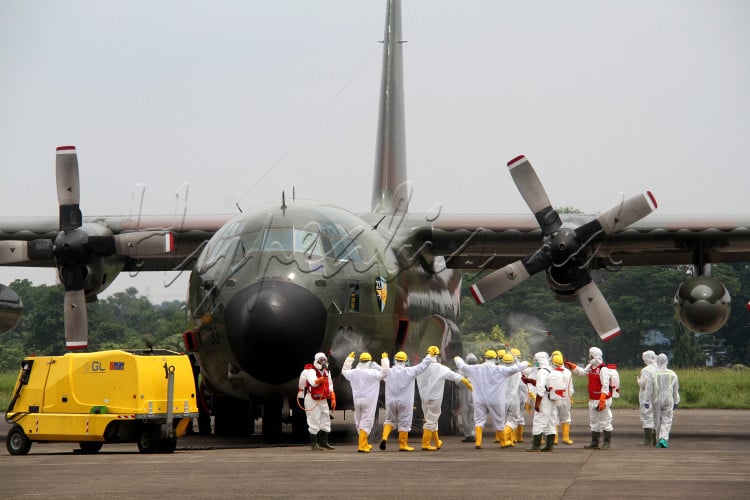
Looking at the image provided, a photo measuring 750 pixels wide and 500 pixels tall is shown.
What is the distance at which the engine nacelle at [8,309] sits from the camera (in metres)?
21.9

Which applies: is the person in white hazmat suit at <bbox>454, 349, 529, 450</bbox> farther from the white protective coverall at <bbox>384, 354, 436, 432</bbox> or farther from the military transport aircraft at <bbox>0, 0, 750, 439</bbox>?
the military transport aircraft at <bbox>0, 0, 750, 439</bbox>

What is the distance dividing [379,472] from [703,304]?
1081 centimetres

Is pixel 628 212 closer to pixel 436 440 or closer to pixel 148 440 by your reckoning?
pixel 436 440

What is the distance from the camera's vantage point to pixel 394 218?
23.1 metres

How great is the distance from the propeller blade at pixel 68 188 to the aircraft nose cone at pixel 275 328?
18.3 ft

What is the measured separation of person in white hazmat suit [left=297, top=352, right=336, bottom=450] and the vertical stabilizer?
29.4ft

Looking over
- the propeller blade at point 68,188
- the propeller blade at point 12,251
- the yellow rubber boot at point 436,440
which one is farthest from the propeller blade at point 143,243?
the yellow rubber boot at point 436,440

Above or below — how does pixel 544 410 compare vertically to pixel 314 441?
above

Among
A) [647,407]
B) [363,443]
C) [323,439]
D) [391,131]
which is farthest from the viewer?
[391,131]

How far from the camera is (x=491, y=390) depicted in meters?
18.6

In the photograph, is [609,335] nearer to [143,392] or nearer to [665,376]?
[665,376]

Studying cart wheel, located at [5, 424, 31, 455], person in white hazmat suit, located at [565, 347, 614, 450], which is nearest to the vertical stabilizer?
person in white hazmat suit, located at [565, 347, 614, 450]

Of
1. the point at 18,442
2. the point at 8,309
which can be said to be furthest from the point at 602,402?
the point at 8,309

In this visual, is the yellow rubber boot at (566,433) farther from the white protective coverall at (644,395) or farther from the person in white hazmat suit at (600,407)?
the white protective coverall at (644,395)
